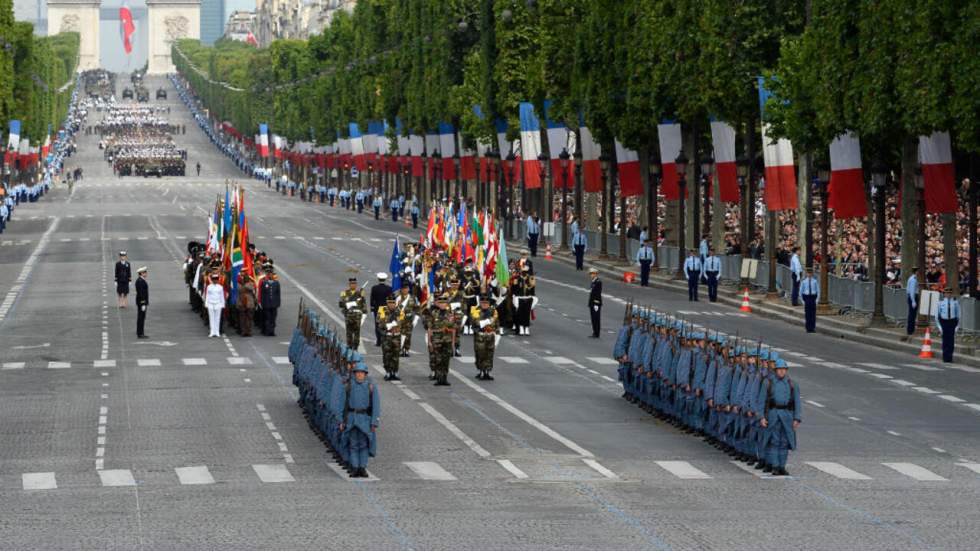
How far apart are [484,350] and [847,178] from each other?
61.0 ft

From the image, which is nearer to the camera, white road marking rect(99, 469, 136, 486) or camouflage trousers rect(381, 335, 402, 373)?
white road marking rect(99, 469, 136, 486)

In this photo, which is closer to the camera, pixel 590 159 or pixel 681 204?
pixel 681 204

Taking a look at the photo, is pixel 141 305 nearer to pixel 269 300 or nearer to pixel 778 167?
pixel 269 300

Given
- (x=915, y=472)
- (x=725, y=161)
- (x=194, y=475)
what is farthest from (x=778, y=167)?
(x=194, y=475)

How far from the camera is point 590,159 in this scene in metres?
92.1

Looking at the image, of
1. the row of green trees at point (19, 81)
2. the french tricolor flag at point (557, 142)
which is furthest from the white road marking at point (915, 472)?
the row of green trees at point (19, 81)

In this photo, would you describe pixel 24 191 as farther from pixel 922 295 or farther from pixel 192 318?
pixel 922 295

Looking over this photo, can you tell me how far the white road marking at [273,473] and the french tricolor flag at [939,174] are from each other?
2677 centimetres

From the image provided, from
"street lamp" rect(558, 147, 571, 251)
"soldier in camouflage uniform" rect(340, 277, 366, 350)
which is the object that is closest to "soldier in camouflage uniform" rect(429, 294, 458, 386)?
"soldier in camouflage uniform" rect(340, 277, 366, 350)

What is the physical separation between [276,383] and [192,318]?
57.7 ft

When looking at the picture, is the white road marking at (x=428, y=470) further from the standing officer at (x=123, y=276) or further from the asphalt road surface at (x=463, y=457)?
the standing officer at (x=123, y=276)

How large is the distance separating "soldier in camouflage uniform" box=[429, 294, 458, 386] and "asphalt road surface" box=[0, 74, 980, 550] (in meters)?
0.44

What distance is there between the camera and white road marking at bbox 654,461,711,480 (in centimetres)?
3134

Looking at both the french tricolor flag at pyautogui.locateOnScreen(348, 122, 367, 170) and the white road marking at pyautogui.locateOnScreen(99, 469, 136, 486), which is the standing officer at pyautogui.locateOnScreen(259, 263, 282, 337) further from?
the french tricolor flag at pyautogui.locateOnScreen(348, 122, 367, 170)
